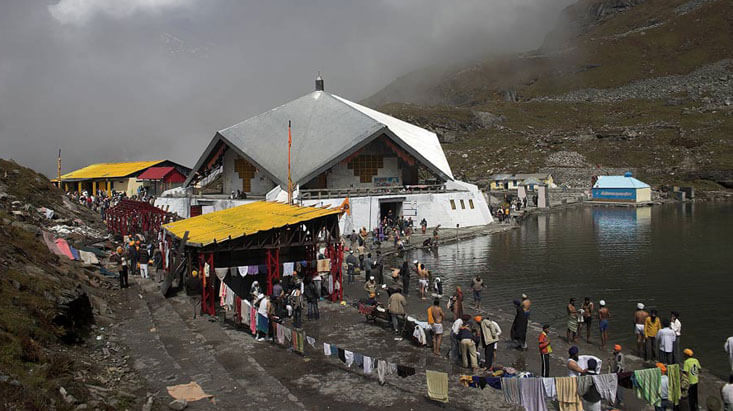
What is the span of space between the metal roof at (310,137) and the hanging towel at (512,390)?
2714 cm

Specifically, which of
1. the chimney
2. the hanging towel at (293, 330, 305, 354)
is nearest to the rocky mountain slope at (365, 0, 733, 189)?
the chimney

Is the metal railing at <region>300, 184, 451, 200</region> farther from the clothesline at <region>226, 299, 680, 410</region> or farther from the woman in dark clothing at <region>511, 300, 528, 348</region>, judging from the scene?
the clothesline at <region>226, 299, 680, 410</region>

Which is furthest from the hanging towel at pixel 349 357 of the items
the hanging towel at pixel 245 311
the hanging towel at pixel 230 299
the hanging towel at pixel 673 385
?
the hanging towel at pixel 673 385

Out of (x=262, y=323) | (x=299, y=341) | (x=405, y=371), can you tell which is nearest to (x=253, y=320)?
(x=262, y=323)

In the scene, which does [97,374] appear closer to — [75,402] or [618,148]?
[75,402]

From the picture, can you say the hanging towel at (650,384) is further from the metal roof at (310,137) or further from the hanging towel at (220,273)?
the metal roof at (310,137)

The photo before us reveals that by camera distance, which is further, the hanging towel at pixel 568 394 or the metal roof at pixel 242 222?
the metal roof at pixel 242 222

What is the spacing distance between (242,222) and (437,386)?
11330mm

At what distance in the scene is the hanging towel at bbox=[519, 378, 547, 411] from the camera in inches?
364

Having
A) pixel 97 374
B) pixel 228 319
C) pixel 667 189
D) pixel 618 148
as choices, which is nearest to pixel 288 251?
pixel 228 319

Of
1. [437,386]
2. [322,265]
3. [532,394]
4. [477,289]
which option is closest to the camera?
[532,394]

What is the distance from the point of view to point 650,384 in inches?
375

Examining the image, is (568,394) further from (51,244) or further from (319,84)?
(319,84)

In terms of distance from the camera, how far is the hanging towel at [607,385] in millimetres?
9117
